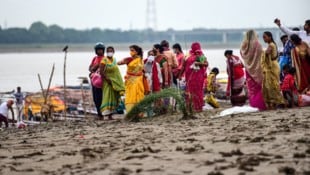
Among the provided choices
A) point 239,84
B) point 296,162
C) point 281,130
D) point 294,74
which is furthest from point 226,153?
point 239,84

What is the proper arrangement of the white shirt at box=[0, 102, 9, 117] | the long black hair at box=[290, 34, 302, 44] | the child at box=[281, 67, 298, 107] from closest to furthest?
the long black hair at box=[290, 34, 302, 44]
the child at box=[281, 67, 298, 107]
the white shirt at box=[0, 102, 9, 117]

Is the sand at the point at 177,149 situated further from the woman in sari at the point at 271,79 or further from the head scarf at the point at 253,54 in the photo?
the head scarf at the point at 253,54

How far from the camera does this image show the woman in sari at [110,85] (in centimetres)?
1222

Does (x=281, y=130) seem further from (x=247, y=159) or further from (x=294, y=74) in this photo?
(x=294, y=74)

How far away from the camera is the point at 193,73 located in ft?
41.5

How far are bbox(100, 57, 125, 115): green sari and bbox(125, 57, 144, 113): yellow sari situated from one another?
149mm

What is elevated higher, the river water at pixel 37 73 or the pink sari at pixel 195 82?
the pink sari at pixel 195 82

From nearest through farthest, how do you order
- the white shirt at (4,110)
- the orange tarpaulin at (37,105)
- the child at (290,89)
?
1. the child at (290,89)
2. the white shirt at (4,110)
3. the orange tarpaulin at (37,105)

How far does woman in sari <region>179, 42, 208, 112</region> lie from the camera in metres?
12.5

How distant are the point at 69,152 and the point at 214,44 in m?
121

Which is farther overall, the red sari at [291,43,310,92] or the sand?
the red sari at [291,43,310,92]

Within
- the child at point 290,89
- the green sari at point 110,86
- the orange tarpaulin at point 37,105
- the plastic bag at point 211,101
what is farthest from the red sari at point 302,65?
the orange tarpaulin at point 37,105

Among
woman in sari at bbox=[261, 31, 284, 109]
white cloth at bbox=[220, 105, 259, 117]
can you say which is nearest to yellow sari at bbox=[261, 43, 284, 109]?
woman in sari at bbox=[261, 31, 284, 109]

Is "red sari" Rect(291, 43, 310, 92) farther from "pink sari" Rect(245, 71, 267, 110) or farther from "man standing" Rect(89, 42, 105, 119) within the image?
"man standing" Rect(89, 42, 105, 119)
